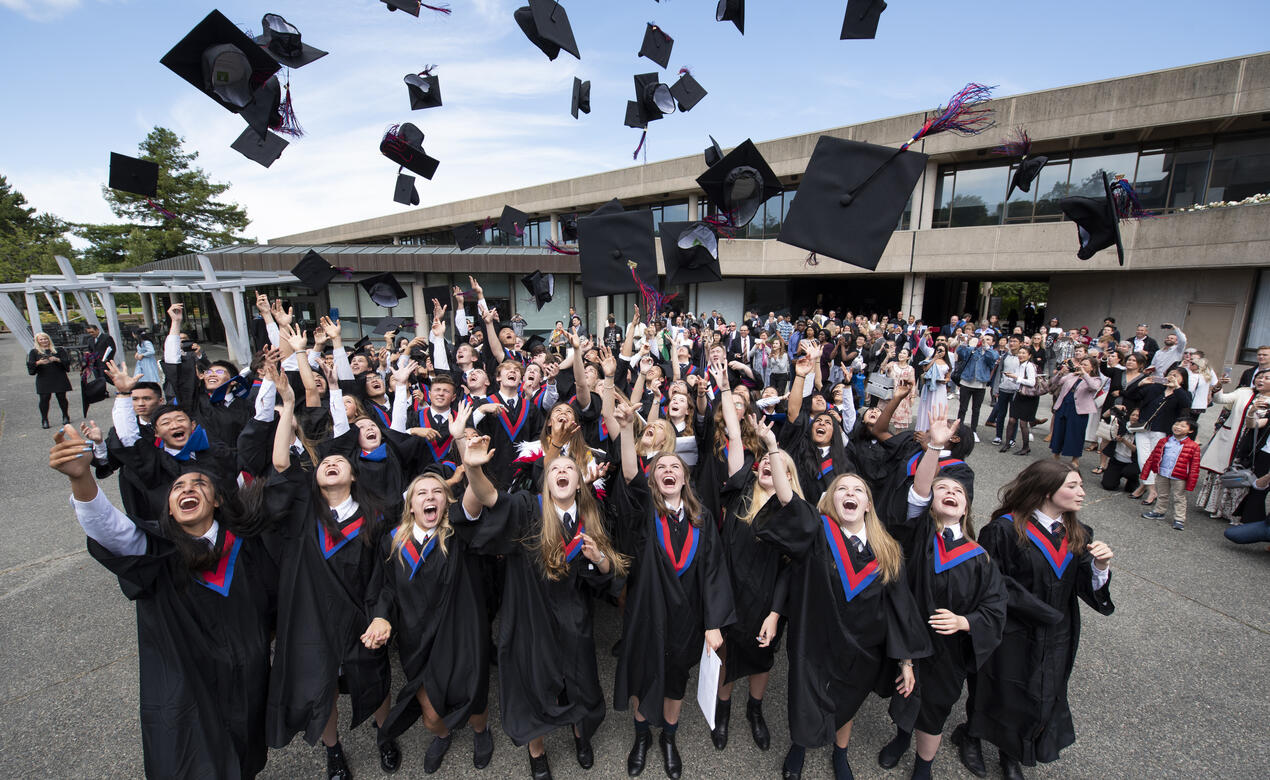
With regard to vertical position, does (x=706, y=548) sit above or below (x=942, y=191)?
below

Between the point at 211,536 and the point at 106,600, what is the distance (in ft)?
10.5

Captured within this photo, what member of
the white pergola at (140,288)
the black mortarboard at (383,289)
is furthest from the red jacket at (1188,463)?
the white pergola at (140,288)

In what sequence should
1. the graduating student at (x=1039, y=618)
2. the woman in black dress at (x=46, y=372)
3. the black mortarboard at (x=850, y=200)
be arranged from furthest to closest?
the woman in black dress at (x=46, y=372), the black mortarboard at (x=850, y=200), the graduating student at (x=1039, y=618)

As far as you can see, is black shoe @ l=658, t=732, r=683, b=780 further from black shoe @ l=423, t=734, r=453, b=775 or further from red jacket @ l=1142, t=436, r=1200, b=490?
red jacket @ l=1142, t=436, r=1200, b=490

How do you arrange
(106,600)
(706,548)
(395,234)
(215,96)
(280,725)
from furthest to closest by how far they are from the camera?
(395,234) → (106,600) → (215,96) → (706,548) → (280,725)

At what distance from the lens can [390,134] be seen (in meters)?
6.77

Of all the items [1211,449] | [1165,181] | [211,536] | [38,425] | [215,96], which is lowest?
[38,425]

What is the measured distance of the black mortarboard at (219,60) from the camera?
143 inches

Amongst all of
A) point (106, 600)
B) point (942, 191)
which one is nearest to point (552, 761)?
point (106, 600)

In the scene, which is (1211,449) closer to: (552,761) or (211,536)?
(552,761)

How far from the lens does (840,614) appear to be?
8.27ft

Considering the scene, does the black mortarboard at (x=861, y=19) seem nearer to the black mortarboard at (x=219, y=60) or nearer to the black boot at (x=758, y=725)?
the black mortarboard at (x=219, y=60)

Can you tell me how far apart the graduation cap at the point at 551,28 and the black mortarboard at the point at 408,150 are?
2.33 metres

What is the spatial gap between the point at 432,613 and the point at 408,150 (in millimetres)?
6393
